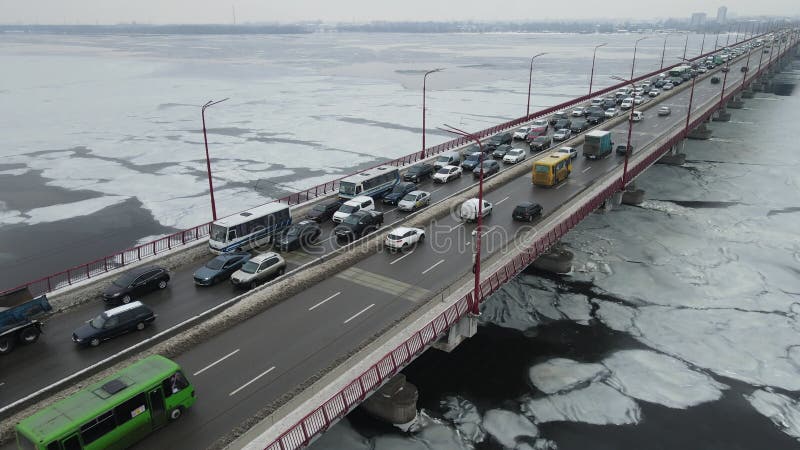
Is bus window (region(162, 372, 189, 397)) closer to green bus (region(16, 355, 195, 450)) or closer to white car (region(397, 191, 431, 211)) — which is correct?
green bus (region(16, 355, 195, 450))

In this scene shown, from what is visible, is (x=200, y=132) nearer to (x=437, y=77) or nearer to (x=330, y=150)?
(x=330, y=150)

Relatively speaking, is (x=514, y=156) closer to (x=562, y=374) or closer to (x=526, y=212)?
(x=526, y=212)

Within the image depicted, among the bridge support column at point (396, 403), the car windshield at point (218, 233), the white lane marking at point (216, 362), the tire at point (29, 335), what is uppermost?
the car windshield at point (218, 233)

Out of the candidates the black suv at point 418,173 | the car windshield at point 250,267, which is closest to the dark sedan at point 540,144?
the black suv at point 418,173

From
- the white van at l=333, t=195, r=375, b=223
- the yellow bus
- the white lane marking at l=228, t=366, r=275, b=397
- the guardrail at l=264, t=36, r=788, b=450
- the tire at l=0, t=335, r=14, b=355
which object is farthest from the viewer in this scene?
the yellow bus

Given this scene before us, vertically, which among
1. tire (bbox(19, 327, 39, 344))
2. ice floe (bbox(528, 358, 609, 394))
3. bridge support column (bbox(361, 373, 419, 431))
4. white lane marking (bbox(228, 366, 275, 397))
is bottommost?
ice floe (bbox(528, 358, 609, 394))

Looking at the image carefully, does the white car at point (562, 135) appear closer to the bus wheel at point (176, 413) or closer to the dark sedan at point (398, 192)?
the dark sedan at point (398, 192)

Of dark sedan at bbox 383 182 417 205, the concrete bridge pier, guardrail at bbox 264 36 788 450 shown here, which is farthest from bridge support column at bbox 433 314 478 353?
the concrete bridge pier

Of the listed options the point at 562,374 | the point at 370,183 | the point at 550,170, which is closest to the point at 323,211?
the point at 370,183
